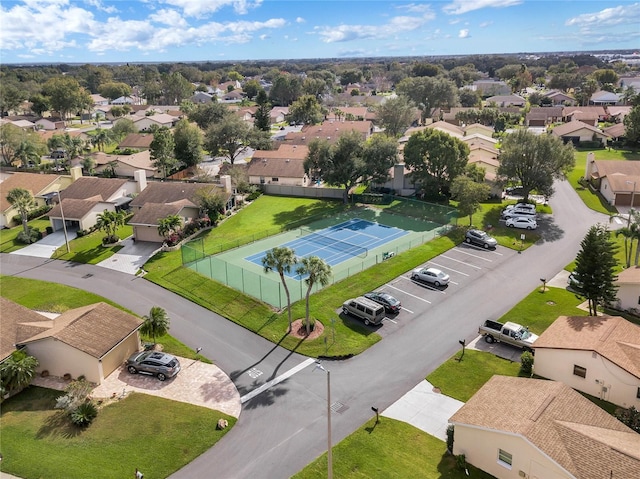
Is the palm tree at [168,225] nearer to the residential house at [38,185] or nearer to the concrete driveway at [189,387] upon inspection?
the concrete driveway at [189,387]

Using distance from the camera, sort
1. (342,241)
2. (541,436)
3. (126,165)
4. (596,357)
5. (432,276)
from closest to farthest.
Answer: (541,436) < (596,357) < (432,276) < (342,241) < (126,165)

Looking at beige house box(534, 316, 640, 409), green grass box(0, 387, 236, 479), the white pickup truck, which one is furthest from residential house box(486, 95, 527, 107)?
green grass box(0, 387, 236, 479)

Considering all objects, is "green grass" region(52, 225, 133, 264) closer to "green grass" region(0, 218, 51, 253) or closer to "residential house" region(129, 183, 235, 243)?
"residential house" region(129, 183, 235, 243)

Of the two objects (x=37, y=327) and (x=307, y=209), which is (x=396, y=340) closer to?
(x=37, y=327)

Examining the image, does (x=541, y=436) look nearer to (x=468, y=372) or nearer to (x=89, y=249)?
(x=468, y=372)

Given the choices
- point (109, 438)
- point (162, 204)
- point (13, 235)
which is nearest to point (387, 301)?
point (109, 438)

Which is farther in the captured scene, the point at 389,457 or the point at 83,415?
the point at 83,415

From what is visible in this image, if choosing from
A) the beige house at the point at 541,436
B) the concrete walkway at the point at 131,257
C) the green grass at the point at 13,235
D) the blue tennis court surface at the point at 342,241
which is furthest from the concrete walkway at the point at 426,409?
the green grass at the point at 13,235
